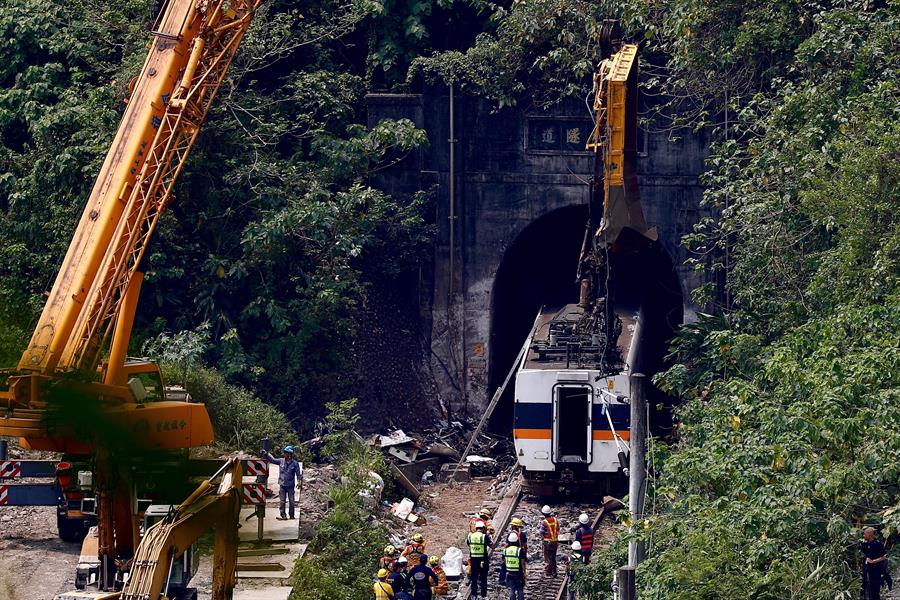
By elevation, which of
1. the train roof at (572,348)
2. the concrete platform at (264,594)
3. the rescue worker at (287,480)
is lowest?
the concrete platform at (264,594)

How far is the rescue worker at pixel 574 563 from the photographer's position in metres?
21.1

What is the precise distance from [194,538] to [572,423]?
1211 cm

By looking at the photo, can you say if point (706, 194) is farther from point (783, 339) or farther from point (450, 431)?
point (450, 431)

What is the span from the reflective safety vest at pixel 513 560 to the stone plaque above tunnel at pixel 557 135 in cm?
1309

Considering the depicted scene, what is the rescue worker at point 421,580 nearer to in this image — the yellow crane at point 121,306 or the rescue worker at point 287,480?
the rescue worker at point 287,480

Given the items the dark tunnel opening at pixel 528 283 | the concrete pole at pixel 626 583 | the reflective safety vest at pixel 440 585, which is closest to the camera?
the concrete pole at pixel 626 583

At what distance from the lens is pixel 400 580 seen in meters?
19.6

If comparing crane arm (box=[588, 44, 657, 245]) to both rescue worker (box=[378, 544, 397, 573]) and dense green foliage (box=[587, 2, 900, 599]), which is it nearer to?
dense green foliage (box=[587, 2, 900, 599])

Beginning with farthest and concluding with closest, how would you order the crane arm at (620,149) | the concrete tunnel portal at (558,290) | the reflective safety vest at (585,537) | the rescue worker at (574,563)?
the concrete tunnel portal at (558,290), the crane arm at (620,149), the reflective safety vest at (585,537), the rescue worker at (574,563)

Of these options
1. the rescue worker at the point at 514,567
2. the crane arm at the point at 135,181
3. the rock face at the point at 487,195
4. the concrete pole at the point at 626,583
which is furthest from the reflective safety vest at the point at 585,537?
the rock face at the point at 487,195

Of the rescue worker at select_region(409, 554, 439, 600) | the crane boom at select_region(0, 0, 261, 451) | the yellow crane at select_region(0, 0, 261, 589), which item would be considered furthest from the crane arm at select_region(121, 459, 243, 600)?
the rescue worker at select_region(409, 554, 439, 600)

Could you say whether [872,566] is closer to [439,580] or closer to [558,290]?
[439,580]

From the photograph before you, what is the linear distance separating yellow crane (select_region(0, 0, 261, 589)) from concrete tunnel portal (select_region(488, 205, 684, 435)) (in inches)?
465

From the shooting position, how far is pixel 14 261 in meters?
29.0
